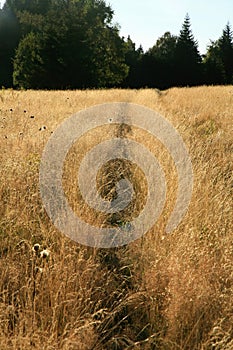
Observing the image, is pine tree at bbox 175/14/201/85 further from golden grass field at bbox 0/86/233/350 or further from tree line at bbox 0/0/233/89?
golden grass field at bbox 0/86/233/350

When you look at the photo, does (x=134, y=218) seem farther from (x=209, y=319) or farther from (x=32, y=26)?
(x=32, y=26)

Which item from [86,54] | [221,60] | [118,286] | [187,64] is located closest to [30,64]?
[86,54]

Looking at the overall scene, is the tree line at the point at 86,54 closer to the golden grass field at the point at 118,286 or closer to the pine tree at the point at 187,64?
the pine tree at the point at 187,64

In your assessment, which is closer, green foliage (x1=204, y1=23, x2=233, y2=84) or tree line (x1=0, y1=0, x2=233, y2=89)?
tree line (x1=0, y1=0, x2=233, y2=89)

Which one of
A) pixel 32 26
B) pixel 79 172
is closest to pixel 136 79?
pixel 32 26

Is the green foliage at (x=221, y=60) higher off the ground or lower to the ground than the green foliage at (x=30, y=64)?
higher

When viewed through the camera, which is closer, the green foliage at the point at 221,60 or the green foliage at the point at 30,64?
the green foliage at the point at 30,64

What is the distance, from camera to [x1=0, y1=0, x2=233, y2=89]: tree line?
105 ft

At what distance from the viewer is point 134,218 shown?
2.83 meters

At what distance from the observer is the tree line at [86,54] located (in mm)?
32156

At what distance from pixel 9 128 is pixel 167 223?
340cm

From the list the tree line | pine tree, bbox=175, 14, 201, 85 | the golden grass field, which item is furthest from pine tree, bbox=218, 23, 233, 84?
the golden grass field

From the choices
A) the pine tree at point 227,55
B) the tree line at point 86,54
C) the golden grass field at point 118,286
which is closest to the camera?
the golden grass field at point 118,286

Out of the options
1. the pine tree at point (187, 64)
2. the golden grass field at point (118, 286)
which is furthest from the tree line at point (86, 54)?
the golden grass field at point (118, 286)
